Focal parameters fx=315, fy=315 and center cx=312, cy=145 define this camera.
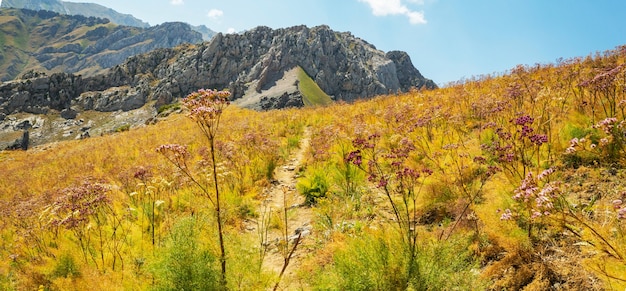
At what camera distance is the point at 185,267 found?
144 inches

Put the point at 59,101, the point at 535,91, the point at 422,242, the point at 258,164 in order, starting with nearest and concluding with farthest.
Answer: the point at 422,242 < the point at 535,91 < the point at 258,164 < the point at 59,101

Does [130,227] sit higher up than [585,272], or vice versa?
[585,272]

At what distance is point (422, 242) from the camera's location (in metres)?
4.10

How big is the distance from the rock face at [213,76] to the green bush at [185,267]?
126m

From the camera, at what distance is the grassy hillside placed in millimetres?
3611

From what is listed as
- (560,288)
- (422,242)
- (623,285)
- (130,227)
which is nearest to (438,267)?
(422,242)

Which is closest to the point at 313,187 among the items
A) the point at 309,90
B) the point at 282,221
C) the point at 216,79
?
the point at 282,221

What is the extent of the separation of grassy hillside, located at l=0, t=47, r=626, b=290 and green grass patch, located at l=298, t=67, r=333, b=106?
396 ft

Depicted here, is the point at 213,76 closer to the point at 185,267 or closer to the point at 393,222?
the point at 393,222

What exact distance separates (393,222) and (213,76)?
156054mm

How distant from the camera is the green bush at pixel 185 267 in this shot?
359 centimetres

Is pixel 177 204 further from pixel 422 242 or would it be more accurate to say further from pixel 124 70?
pixel 124 70

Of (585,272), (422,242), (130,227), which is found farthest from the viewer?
(130,227)

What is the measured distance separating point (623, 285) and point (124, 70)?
193606 mm
